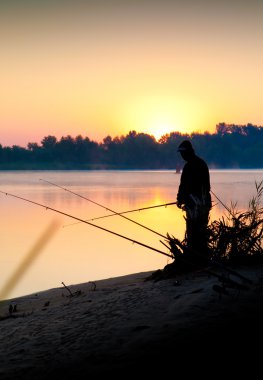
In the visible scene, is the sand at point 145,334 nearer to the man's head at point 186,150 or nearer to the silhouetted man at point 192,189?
the silhouetted man at point 192,189

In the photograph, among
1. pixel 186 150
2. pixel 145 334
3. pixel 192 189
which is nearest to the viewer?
pixel 145 334

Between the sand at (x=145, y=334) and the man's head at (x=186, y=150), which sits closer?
the sand at (x=145, y=334)

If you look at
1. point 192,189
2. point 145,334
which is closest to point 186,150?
point 192,189

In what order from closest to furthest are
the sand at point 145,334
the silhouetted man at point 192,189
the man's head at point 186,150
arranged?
the sand at point 145,334 → the silhouetted man at point 192,189 → the man's head at point 186,150

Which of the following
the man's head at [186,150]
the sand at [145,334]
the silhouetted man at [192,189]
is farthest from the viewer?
the man's head at [186,150]

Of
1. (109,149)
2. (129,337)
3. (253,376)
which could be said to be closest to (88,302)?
(129,337)

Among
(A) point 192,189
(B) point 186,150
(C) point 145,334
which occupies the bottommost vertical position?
(C) point 145,334

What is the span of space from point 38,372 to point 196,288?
6.69ft

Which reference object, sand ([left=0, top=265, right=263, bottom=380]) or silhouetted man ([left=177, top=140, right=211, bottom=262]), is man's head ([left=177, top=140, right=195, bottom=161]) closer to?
silhouetted man ([left=177, top=140, right=211, bottom=262])

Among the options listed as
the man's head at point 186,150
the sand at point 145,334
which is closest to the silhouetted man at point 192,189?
the man's head at point 186,150

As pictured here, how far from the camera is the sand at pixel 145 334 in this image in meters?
4.01

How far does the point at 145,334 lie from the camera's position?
4.58 meters

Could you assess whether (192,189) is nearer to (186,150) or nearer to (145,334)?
(186,150)

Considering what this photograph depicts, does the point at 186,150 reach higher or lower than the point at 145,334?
higher
